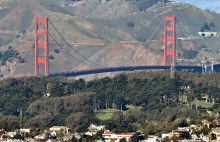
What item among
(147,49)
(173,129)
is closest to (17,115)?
(173,129)

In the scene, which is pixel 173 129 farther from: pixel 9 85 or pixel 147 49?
pixel 147 49

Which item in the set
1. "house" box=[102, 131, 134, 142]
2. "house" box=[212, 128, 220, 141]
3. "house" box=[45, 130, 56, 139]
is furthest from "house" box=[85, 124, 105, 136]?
"house" box=[212, 128, 220, 141]

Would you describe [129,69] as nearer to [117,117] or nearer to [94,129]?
[117,117]

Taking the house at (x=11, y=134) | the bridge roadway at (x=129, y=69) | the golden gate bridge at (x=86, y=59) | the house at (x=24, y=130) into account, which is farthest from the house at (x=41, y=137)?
the bridge roadway at (x=129, y=69)

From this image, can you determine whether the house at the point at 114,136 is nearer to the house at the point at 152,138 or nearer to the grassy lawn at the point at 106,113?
the house at the point at 152,138

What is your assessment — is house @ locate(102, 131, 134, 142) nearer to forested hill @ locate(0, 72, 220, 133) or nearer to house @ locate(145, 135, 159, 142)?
house @ locate(145, 135, 159, 142)
